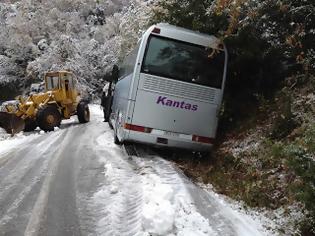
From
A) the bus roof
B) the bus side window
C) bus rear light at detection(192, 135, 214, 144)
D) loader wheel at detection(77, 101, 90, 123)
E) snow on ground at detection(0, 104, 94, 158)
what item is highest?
the bus roof

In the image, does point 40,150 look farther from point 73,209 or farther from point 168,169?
point 73,209

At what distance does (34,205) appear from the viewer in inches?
292

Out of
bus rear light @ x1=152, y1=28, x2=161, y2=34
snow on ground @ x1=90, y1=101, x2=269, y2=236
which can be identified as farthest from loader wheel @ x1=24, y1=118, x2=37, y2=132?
snow on ground @ x1=90, y1=101, x2=269, y2=236

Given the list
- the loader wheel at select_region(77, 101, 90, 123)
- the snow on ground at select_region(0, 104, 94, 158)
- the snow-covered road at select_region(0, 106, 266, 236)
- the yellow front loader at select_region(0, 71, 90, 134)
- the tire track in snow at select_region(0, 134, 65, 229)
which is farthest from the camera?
the loader wheel at select_region(77, 101, 90, 123)

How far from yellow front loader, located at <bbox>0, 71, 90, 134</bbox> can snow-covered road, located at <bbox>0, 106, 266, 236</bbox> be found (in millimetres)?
6901

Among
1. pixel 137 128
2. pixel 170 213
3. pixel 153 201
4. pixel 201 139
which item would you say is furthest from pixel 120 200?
pixel 201 139

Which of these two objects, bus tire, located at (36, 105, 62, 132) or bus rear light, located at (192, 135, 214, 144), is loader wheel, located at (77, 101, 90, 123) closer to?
bus tire, located at (36, 105, 62, 132)

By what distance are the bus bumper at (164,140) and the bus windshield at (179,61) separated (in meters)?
1.33

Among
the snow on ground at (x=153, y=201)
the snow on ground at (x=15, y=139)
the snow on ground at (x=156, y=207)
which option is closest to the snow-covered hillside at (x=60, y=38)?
the snow on ground at (x=15, y=139)

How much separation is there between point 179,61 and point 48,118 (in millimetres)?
9220

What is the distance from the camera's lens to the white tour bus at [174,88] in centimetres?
1095

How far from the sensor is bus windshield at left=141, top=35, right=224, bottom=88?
35.9 ft

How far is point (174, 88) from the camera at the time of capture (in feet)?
36.0

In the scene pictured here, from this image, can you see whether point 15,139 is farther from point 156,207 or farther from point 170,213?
point 170,213
